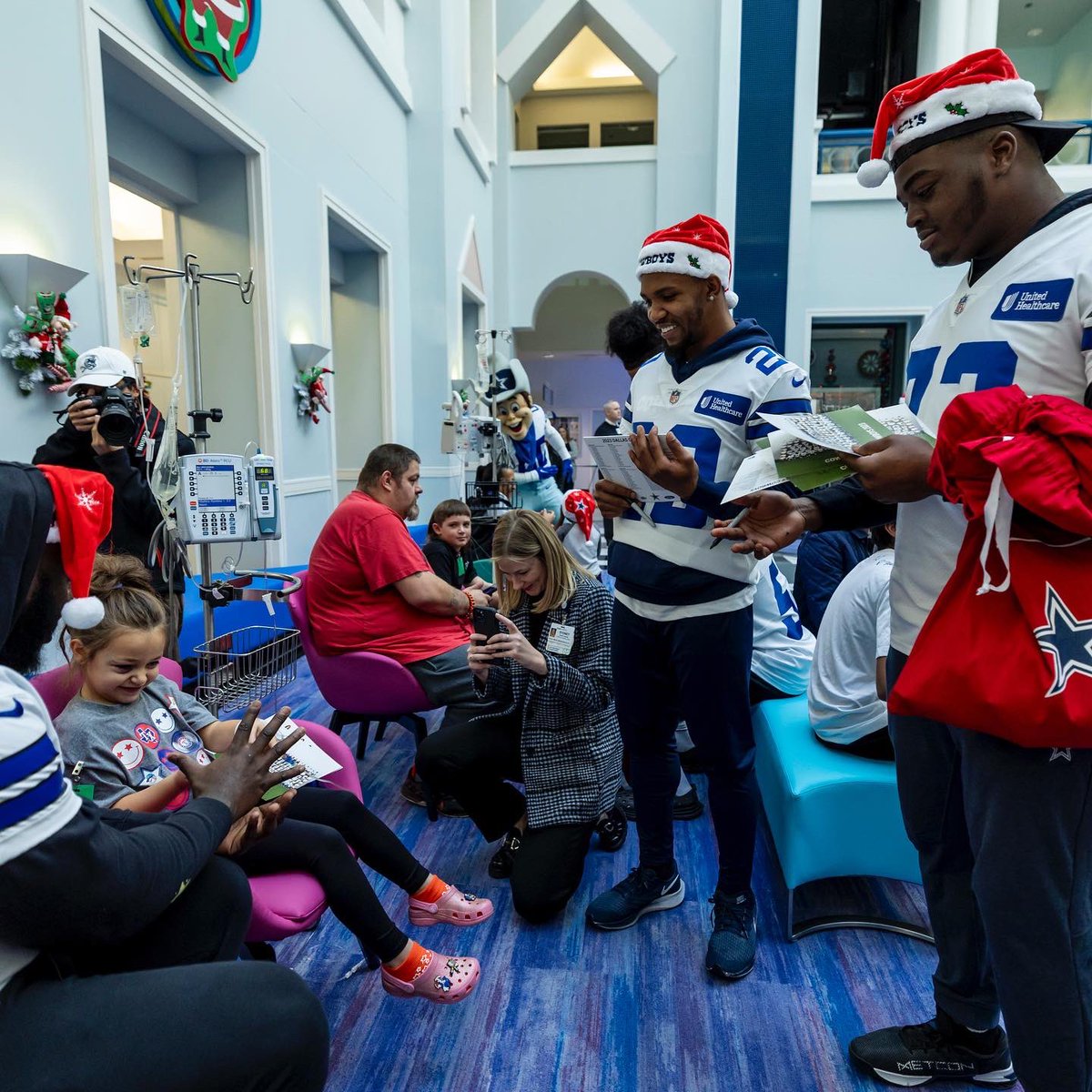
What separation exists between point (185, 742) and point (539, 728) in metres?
1.01

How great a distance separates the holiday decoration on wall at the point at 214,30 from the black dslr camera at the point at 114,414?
6.93 feet

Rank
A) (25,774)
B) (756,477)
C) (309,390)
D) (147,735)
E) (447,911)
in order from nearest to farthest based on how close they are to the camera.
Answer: (25,774), (756,477), (147,735), (447,911), (309,390)

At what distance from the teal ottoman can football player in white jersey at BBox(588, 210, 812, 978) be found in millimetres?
140

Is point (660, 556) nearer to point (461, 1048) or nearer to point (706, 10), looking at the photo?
point (461, 1048)

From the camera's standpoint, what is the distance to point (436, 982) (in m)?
1.76

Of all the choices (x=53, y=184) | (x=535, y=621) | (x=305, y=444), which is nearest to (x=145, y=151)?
(x=53, y=184)

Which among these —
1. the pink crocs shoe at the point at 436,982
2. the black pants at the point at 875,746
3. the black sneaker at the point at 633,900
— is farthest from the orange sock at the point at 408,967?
the black pants at the point at 875,746

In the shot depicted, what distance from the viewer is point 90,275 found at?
3.22 metres

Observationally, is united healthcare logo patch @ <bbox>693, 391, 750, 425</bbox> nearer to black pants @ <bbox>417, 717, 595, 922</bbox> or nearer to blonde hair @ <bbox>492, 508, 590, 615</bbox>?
blonde hair @ <bbox>492, 508, 590, 615</bbox>

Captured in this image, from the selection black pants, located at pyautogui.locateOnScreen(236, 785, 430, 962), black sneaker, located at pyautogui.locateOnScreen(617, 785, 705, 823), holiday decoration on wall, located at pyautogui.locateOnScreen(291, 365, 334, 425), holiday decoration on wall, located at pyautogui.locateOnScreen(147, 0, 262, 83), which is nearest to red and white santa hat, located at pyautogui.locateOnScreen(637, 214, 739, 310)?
black pants, located at pyautogui.locateOnScreen(236, 785, 430, 962)

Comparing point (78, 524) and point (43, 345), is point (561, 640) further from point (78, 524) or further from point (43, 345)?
point (43, 345)

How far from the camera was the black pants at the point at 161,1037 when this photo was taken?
3.02 feet

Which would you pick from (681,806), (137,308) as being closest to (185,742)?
(681,806)

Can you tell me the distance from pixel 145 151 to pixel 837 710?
453 centimetres
